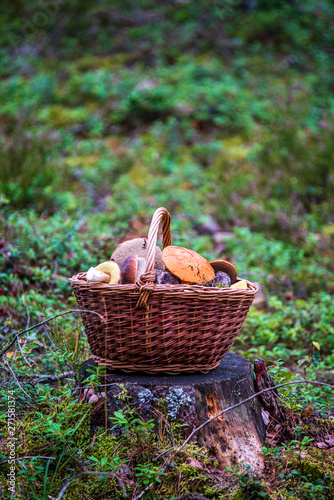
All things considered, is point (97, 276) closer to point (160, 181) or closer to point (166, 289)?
point (166, 289)

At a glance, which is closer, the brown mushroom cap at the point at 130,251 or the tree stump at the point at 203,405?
the tree stump at the point at 203,405

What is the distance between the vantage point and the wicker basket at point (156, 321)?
5.88 ft

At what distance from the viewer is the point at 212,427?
6.41 ft

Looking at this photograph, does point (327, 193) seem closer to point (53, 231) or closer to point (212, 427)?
point (53, 231)

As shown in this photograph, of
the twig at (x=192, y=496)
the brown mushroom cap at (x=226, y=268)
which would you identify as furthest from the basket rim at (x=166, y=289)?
the twig at (x=192, y=496)

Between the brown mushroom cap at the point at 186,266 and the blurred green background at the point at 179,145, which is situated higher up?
the brown mushroom cap at the point at 186,266

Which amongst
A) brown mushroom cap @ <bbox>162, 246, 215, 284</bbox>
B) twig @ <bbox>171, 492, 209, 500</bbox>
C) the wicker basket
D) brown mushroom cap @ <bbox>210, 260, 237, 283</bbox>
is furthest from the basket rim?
twig @ <bbox>171, 492, 209, 500</bbox>

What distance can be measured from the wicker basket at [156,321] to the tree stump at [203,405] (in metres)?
0.07

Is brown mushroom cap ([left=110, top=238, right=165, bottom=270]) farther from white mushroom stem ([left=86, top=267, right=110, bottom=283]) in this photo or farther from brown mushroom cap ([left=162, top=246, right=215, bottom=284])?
white mushroom stem ([left=86, top=267, right=110, bottom=283])

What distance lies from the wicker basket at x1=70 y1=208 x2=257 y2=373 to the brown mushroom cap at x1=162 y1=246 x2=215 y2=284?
14cm

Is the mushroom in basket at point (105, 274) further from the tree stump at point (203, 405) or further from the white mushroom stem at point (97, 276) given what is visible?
the tree stump at point (203, 405)

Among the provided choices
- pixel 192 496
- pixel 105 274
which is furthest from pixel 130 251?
pixel 192 496

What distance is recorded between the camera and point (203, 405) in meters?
1.94

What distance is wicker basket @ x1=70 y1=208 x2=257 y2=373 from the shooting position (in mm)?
1792
